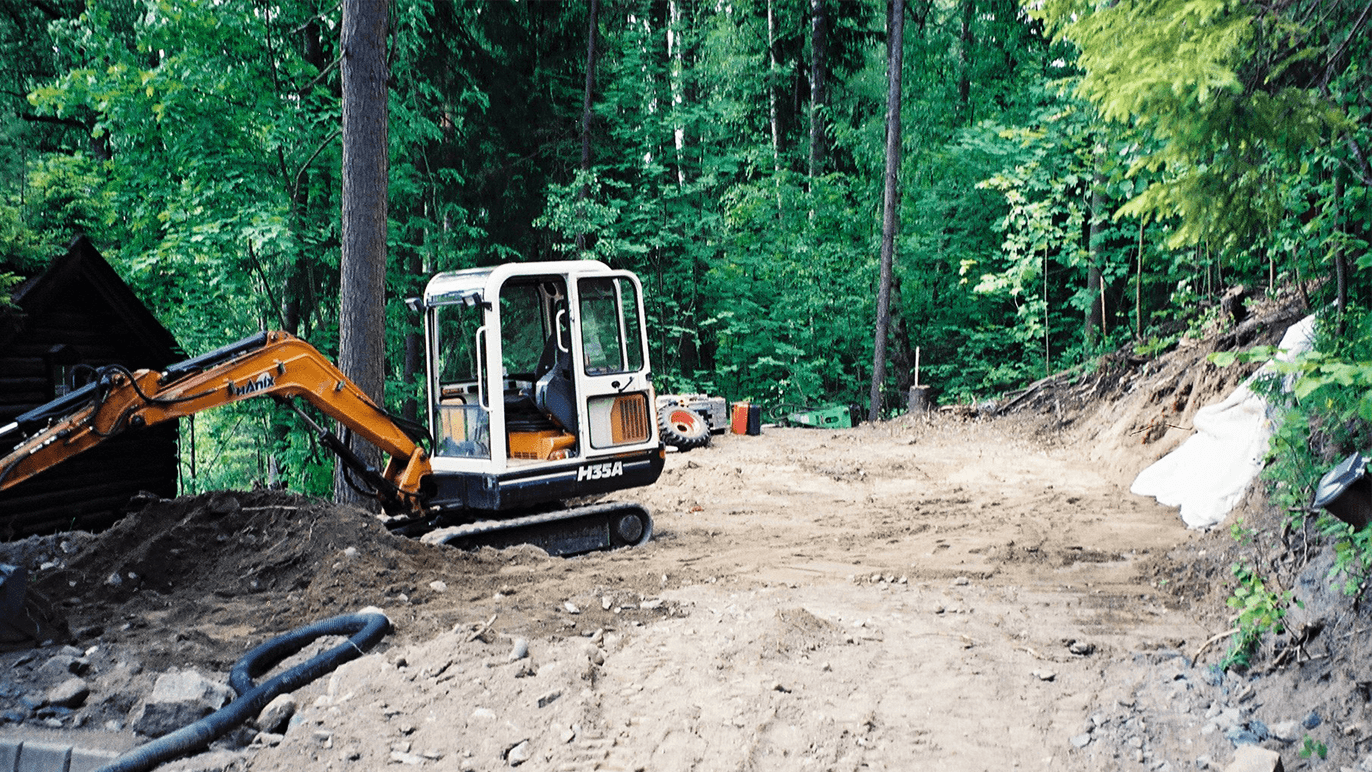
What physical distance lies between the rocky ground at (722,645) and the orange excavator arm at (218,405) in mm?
774

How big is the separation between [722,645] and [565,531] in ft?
11.7

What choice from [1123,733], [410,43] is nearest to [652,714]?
[1123,733]

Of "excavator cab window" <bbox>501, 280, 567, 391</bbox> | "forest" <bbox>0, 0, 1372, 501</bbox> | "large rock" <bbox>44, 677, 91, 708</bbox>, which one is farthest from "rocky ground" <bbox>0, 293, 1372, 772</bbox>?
"excavator cab window" <bbox>501, 280, 567, 391</bbox>

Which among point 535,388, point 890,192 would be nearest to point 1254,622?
point 535,388

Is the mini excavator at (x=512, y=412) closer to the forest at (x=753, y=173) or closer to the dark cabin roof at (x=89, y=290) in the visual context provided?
the dark cabin roof at (x=89, y=290)

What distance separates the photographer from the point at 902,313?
21641 millimetres

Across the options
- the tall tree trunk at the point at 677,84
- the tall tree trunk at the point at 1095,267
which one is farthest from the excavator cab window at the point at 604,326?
the tall tree trunk at the point at 677,84

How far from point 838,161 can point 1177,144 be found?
20.2m

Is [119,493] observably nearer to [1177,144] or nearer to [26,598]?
[26,598]

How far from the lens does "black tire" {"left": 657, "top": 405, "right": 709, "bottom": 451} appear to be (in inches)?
556

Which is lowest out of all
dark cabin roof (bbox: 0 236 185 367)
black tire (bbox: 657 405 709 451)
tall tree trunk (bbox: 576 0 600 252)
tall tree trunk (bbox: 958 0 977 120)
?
black tire (bbox: 657 405 709 451)

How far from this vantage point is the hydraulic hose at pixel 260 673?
3910mm

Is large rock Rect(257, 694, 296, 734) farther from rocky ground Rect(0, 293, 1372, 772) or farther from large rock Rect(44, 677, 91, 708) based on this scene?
large rock Rect(44, 677, 91, 708)

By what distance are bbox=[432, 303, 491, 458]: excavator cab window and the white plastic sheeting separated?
6.26 m
